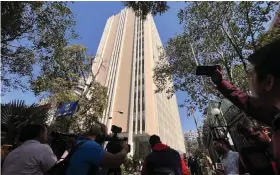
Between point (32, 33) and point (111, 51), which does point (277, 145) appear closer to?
point (32, 33)

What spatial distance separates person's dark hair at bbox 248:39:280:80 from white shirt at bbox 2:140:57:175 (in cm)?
257

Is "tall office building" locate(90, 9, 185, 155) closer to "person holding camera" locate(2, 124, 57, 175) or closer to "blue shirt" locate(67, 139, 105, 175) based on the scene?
"person holding camera" locate(2, 124, 57, 175)

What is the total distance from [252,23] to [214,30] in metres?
2.19

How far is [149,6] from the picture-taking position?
19.7 feet

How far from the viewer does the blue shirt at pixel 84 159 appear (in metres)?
2.49

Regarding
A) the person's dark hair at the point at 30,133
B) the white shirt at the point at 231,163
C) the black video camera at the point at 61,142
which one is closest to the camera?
the person's dark hair at the point at 30,133

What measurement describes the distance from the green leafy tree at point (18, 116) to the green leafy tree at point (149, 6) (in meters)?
5.40

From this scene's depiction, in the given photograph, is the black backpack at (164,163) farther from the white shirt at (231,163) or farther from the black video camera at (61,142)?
the black video camera at (61,142)

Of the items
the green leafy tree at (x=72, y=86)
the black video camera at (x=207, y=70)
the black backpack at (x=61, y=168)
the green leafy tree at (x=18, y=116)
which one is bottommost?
the black backpack at (x=61, y=168)

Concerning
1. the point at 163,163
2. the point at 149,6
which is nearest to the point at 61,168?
the point at 163,163

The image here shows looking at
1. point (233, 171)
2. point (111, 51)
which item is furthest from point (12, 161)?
point (111, 51)

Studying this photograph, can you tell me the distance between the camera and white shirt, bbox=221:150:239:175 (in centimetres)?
387

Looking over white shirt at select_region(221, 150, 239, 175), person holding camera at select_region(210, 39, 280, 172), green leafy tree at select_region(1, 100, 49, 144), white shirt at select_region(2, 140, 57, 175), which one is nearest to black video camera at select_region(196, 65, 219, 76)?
person holding camera at select_region(210, 39, 280, 172)

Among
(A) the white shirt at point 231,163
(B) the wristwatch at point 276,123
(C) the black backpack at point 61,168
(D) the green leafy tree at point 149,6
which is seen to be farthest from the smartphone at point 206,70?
(D) the green leafy tree at point 149,6
